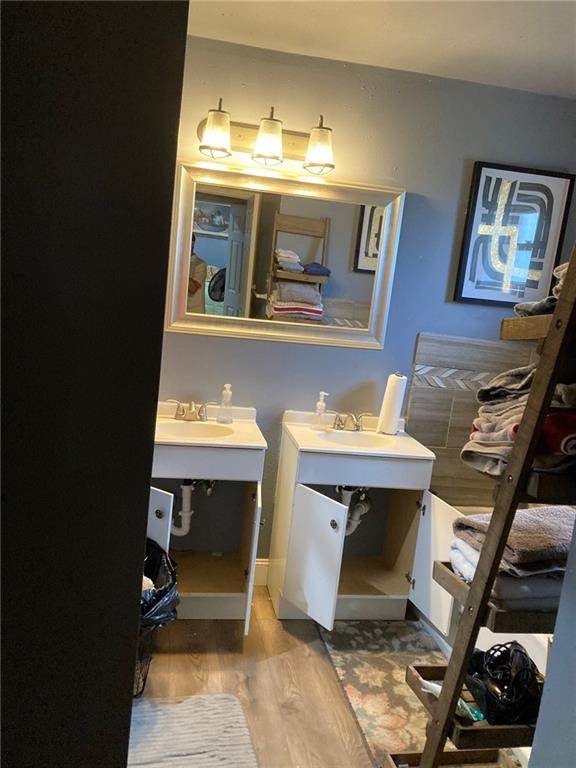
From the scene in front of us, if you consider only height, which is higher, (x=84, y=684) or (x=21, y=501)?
(x=21, y=501)

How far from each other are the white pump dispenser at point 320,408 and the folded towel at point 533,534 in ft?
3.78

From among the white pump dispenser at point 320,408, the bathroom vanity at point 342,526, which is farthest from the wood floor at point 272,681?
the white pump dispenser at point 320,408

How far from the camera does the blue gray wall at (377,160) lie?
235 cm

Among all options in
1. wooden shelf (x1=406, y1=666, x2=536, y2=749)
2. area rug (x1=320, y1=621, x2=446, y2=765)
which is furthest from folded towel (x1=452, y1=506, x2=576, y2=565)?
area rug (x1=320, y1=621, x2=446, y2=765)

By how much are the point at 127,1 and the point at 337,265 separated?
198cm

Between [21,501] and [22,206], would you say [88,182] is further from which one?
[21,501]

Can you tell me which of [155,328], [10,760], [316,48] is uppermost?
[316,48]

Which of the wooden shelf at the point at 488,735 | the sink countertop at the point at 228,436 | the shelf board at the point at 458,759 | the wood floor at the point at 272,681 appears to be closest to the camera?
the wooden shelf at the point at 488,735

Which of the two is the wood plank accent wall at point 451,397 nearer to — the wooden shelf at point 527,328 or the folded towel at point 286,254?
the folded towel at point 286,254

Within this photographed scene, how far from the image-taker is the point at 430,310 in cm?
262

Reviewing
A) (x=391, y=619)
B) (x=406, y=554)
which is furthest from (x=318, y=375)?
(x=391, y=619)

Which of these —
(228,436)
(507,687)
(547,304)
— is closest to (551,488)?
(547,304)

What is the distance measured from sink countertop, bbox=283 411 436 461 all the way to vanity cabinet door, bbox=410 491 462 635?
7.7 inches

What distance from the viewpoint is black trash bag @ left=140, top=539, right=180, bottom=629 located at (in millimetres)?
1815
